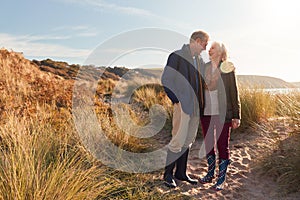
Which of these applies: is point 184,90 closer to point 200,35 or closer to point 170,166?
point 200,35

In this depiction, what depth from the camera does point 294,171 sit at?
3.33 metres

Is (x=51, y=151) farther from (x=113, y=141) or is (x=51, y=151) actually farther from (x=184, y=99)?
(x=184, y=99)

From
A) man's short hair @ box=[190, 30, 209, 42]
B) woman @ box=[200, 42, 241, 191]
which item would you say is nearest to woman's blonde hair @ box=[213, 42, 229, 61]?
woman @ box=[200, 42, 241, 191]

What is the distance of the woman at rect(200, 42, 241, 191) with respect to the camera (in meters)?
3.24

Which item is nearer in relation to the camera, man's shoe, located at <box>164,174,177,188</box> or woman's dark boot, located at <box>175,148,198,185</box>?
man's shoe, located at <box>164,174,177,188</box>

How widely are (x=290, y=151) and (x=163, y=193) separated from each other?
178 cm

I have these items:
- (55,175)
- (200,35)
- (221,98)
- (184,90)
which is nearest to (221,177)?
(221,98)

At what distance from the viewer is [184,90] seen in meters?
3.11

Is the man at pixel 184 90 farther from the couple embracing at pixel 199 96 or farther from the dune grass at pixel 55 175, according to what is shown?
the dune grass at pixel 55 175

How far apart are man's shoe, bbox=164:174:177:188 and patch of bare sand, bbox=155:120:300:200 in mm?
58

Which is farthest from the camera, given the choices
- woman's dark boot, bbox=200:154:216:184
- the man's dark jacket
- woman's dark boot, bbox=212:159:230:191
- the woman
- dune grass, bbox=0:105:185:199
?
woman's dark boot, bbox=200:154:216:184

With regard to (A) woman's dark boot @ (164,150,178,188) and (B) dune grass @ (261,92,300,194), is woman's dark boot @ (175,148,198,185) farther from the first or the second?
(B) dune grass @ (261,92,300,194)

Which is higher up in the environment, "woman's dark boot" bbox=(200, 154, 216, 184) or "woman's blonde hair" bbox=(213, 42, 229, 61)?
"woman's blonde hair" bbox=(213, 42, 229, 61)

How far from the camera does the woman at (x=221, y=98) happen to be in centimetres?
324
